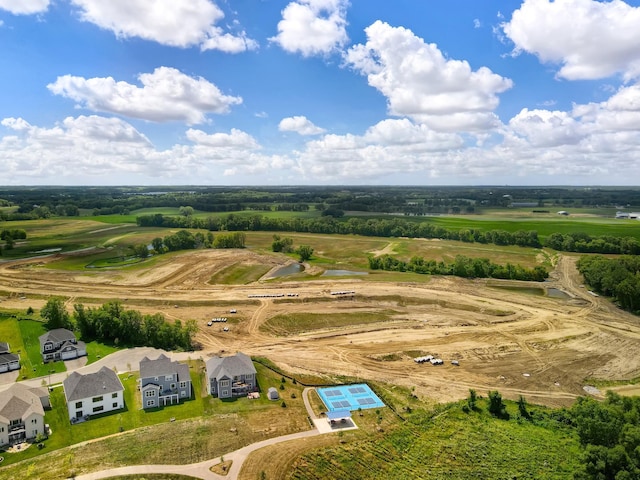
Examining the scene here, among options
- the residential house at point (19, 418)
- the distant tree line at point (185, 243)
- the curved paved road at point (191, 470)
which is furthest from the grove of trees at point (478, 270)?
the residential house at point (19, 418)

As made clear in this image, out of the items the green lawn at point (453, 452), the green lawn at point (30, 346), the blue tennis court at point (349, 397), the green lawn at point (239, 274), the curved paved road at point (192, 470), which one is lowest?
the green lawn at point (453, 452)

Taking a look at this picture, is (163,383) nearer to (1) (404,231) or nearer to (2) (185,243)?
(2) (185,243)

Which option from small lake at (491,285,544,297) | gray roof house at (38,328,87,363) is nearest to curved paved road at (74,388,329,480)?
gray roof house at (38,328,87,363)

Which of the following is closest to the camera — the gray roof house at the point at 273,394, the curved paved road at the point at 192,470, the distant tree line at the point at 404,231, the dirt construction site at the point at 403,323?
the curved paved road at the point at 192,470

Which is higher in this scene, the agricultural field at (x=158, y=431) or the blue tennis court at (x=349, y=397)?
the agricultural field at (x=158, y=431)

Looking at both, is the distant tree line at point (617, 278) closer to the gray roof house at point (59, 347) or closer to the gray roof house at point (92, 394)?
the gray roof house at point (92, 394)

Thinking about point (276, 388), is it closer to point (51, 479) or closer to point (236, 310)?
point (51, 479)

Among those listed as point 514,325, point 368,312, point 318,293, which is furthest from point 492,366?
point 318,293
